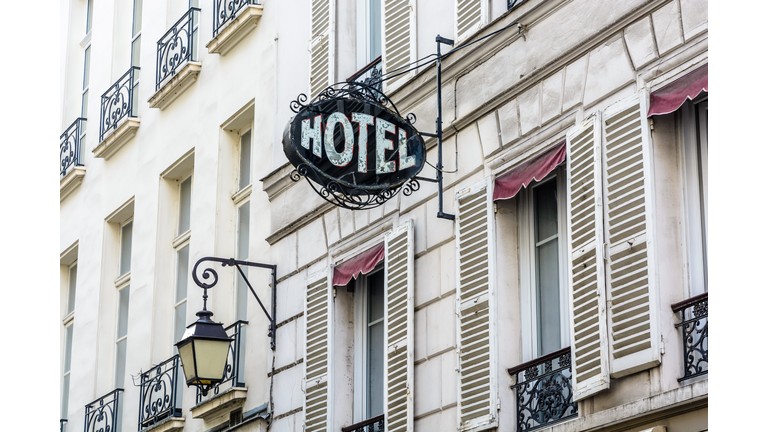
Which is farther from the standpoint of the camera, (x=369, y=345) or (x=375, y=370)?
(x=369, y=345)

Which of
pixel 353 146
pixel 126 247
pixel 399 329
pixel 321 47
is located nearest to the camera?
pixel 353 146

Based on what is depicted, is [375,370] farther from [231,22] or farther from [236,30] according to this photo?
[231,22]

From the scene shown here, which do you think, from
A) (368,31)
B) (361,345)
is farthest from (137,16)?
(361,345)

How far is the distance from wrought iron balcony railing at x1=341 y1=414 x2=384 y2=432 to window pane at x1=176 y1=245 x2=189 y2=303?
181 inches

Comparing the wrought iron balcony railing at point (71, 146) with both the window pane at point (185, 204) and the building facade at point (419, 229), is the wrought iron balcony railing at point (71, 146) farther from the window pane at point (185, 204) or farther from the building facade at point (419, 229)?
the window pane at point (185, 204)

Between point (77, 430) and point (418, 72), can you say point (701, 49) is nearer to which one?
point (418, 72)

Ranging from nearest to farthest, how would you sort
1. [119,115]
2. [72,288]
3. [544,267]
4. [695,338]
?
1. [695,338]
2. [544,267]
3. [119,115]
4. [72,288]

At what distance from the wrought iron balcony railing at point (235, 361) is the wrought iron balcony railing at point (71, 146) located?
6105 millimetres

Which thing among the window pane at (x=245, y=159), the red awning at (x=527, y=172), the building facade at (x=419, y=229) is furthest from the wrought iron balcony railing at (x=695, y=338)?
the window pane at (x=245, y=159)

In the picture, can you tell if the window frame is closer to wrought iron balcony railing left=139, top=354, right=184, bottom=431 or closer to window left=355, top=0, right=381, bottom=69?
window left=355, top=0, right=381, bottom=69

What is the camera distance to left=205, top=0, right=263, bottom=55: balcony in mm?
15102

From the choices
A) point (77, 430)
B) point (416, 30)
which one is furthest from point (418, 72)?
point (77, 430)

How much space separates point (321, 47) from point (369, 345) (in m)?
3.14

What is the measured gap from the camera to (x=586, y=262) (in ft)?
30.2
